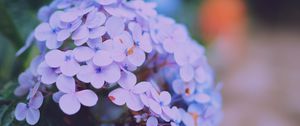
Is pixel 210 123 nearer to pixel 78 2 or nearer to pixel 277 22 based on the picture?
pixel 78 2

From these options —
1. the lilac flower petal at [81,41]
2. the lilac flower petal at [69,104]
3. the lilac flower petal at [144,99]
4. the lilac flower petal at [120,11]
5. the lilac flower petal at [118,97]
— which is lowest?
the lilac flower petal at [69,104]

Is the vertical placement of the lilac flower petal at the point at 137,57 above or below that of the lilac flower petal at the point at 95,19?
below

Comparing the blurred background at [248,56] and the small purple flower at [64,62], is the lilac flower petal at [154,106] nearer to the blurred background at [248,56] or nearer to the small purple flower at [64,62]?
the small purple flower at [64,62]

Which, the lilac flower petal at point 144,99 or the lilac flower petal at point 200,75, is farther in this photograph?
the lilac flower petal at point 200,75

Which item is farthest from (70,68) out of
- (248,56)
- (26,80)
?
(248,56)

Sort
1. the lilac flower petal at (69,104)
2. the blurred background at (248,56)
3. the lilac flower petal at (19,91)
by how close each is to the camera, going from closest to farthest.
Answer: the lilac flower petal at (69,104) < the lilac flower petal at (19,91) < the blurred background at (248,56)

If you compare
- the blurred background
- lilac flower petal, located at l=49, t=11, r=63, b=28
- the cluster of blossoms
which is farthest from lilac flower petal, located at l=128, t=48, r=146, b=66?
the blurred background

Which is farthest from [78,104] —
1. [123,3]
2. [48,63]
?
[123,3]

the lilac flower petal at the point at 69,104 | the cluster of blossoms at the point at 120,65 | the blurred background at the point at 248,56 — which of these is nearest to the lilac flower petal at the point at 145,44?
the cluster of blossoms at the point at 120,65
